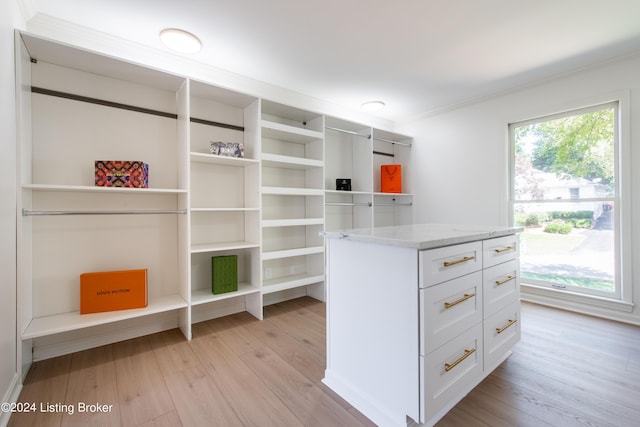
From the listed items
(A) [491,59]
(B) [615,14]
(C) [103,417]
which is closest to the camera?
(C) [103,417]

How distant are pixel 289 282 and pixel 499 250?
6.34ft

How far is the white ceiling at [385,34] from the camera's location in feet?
6.44

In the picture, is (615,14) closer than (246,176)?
Yes

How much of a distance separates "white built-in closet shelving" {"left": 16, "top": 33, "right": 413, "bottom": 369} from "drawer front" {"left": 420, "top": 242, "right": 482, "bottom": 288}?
5.72 feet

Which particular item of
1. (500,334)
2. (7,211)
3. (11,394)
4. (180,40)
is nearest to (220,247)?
(7,211)

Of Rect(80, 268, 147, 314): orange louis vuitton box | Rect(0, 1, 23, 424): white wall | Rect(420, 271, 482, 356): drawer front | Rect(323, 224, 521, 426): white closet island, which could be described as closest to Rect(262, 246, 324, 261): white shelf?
Rect(80, 268, 147, 314): orange louis vuitton box

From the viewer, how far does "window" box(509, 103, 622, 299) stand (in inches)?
110

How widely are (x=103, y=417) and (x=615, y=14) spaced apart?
4.12 m

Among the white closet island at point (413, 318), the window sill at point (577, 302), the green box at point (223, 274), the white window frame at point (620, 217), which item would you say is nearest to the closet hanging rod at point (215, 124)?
the green box at point (223, 274)

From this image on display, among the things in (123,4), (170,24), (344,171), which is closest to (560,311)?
(344,171)

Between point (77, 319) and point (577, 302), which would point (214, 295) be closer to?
point (77, 319)

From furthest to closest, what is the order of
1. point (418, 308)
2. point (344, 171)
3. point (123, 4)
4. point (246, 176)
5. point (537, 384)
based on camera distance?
point (344, 171) < point (246, 176) < point (123, 4) < point (537, 384) < point (418, 308)

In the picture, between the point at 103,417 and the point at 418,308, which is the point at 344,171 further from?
the point at 103,417

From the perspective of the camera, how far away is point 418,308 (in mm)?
1236
